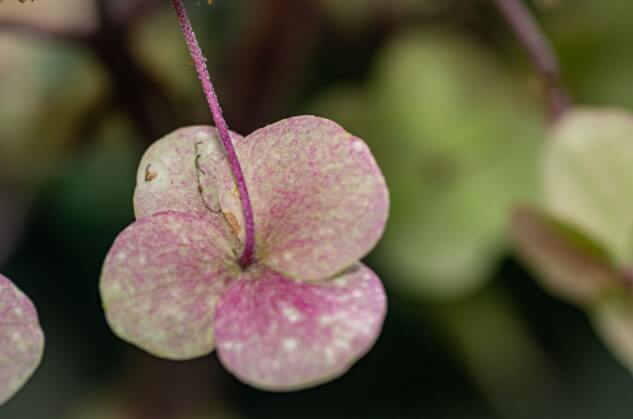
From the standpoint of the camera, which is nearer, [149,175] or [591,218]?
[149,175]

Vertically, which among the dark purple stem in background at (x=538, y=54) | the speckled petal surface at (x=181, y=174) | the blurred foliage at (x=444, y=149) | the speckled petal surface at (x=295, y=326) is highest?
the speckled petal surface at (x=181, y=174)

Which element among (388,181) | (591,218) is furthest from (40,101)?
(591,218)

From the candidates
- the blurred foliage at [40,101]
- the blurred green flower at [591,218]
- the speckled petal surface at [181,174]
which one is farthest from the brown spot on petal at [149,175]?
the blurred foliage at [40,101]

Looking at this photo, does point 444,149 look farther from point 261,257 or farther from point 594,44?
point 261,257

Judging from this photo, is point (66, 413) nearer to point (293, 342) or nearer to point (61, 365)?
point (61, 365)

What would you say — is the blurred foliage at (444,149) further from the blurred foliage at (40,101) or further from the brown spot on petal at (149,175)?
the brown spot on petal at (149,175)
